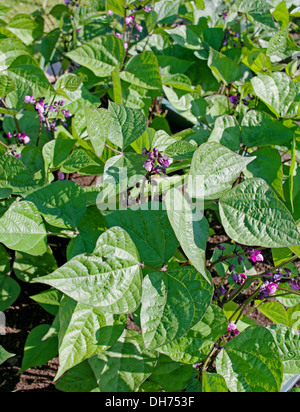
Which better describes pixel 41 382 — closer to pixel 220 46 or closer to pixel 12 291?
pixel 12 291

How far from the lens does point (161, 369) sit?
1.03m

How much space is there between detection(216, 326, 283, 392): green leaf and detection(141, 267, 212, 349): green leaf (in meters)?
0.22

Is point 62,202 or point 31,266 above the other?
point 62,202

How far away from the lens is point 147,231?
87 cm

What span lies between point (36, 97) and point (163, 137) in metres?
0.48

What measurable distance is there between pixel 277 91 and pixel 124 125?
0.58 m

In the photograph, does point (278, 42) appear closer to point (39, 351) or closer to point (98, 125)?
point (98, 125)

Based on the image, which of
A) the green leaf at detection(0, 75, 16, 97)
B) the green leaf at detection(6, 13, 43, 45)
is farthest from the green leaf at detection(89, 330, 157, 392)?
the green leaf at detection(6, 13, 43, 45)

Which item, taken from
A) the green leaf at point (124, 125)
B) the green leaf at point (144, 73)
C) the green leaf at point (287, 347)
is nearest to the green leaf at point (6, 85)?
the green leaf at point (124, 125)

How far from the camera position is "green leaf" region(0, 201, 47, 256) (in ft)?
2.87

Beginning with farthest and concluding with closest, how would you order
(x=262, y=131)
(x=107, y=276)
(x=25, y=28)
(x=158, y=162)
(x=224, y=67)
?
(x=25, y=28) → (x=224, y=67) → (x=262, y=131) → (x=158, y=162) → (x=107, y=276)

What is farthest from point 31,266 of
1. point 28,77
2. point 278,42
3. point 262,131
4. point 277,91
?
point 278,42

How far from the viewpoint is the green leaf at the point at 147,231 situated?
87 cm

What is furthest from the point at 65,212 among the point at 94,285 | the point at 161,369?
the point at 161,369
